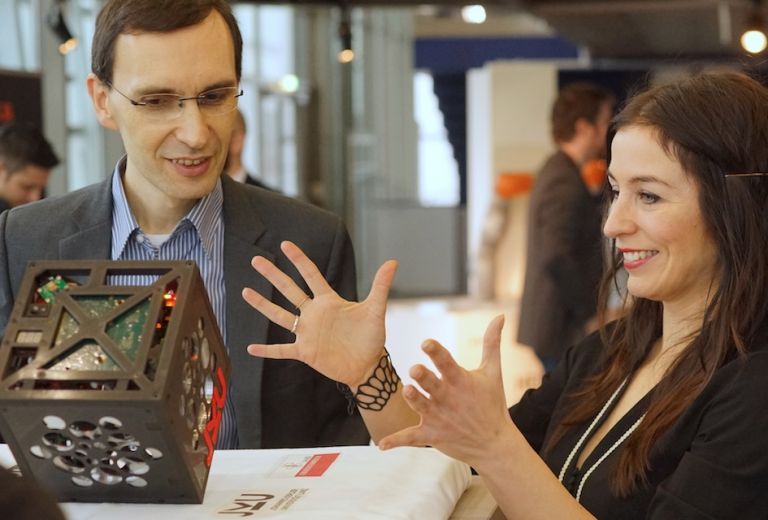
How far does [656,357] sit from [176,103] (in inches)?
35.9

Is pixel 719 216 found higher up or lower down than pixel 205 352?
higher up

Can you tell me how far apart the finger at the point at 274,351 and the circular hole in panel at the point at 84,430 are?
1.39 ft

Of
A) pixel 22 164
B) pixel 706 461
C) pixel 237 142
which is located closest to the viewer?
pixel 706 461

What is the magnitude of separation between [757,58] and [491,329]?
884mm

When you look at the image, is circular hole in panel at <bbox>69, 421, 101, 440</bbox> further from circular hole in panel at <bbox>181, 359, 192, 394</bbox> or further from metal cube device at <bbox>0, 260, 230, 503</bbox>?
circular hole in panel at <bbox>181, 359, 192, 394</bbox>

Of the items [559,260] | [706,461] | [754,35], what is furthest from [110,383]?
[754,35]

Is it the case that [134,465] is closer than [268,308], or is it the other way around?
[134,465]

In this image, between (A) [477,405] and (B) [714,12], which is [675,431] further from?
(B) [714,12]

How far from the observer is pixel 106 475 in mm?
1447

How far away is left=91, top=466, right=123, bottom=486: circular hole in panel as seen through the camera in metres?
1.44

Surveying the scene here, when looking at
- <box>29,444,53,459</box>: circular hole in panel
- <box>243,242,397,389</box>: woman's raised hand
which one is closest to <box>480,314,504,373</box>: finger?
<box>243,242,397,389</box>: woman's raised hand

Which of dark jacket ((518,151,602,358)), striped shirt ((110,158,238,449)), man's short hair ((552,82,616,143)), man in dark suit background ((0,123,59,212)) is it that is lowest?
dark jacket ((518,151,602,358))

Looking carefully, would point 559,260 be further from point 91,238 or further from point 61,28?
point 91,238

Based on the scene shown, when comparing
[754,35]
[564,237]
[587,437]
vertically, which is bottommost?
[587,437]
